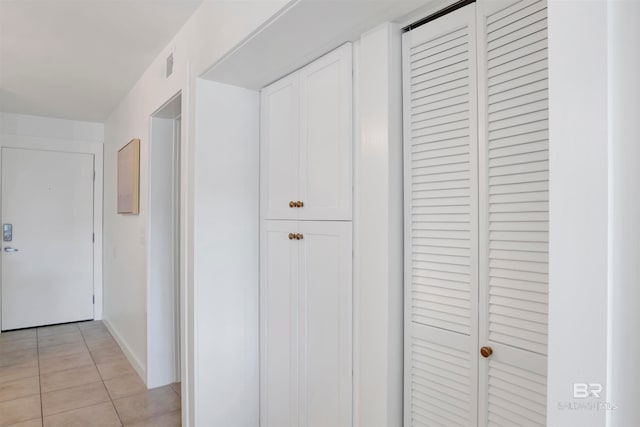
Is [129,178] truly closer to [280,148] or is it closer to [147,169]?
[147,169]

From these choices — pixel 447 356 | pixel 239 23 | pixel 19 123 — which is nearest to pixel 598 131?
pixel 447 356

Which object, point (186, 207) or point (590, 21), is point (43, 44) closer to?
point (186, 207)

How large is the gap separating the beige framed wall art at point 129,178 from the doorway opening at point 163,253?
1.09 feet

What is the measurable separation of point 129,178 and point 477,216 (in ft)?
9.68

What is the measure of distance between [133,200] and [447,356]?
8.98 ft

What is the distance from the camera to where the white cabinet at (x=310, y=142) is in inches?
62.8

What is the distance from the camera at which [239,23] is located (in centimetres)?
162

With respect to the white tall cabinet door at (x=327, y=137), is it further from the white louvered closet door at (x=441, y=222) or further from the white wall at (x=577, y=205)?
the white wall at (x=577, y=205)

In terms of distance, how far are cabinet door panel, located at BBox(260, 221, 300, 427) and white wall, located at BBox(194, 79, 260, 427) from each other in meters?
0.08

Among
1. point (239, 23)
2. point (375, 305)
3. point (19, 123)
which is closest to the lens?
point (375, 305)

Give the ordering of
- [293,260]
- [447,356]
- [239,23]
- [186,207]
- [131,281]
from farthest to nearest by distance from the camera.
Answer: [131,281] → [186,207] → [293,260] → [239,23] → [447,356]

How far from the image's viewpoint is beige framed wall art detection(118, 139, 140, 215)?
311cm

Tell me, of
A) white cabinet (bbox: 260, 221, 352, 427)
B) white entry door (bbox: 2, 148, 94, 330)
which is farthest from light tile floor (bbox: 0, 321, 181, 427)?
white cabinet (bbox: 260, 221, 352, 427)

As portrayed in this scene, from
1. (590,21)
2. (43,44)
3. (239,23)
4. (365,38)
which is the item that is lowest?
(590,21)
